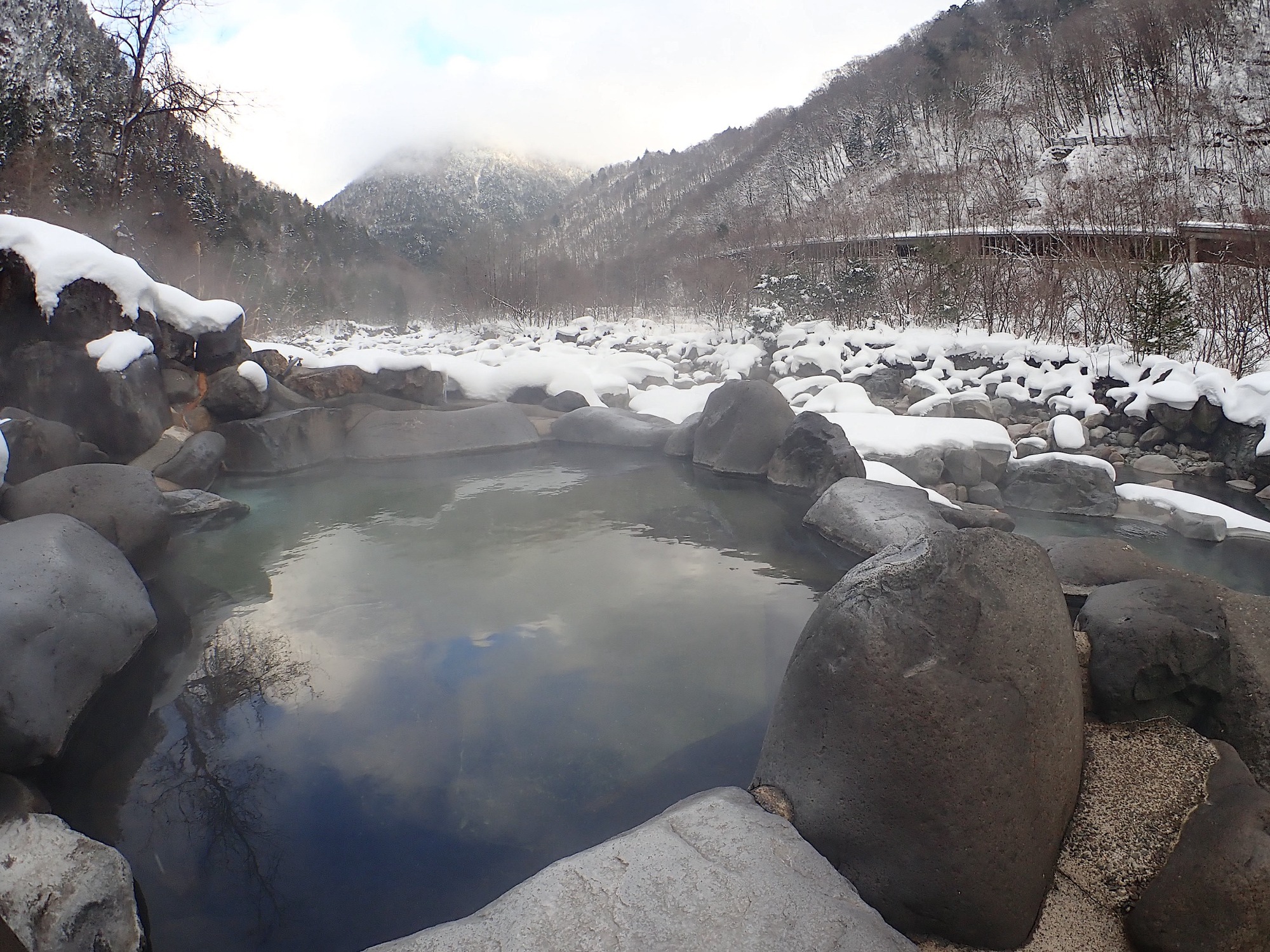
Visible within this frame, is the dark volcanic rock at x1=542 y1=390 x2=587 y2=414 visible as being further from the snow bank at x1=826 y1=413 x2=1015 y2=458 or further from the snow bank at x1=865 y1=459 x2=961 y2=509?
the snow bank at x1=865 y1=459 x2=961 y2=509

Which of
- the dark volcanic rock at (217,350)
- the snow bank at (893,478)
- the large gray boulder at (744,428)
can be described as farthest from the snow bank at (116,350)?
the snow bank at (893,478)

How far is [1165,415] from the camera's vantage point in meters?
8.18

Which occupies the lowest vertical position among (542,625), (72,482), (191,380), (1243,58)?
(542,625)

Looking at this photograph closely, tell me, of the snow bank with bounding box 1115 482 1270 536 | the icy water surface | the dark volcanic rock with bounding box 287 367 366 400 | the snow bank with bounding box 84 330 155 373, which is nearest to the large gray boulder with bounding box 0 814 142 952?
the icy water surface

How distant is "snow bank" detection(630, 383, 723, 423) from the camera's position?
10984mm

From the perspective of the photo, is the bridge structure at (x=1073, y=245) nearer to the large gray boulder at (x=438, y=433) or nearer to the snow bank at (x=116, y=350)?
the large gray boulder at (x=438, y=433)

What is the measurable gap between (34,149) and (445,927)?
51.0 feet

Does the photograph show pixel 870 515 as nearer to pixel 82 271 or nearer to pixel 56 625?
pixel 56 625

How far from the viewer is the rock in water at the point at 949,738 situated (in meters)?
2.03

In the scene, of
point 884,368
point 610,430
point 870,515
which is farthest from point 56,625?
point 884,368

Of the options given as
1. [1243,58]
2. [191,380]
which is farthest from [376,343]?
[1243,58]

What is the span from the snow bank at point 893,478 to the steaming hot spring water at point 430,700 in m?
0.83

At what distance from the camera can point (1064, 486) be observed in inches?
273

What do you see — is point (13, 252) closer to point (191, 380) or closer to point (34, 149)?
point (191, 380)
